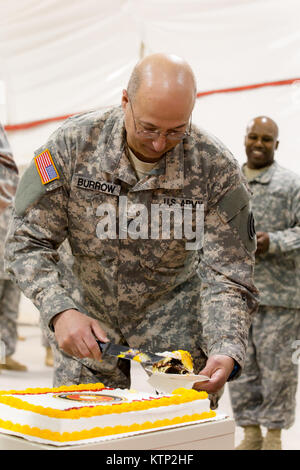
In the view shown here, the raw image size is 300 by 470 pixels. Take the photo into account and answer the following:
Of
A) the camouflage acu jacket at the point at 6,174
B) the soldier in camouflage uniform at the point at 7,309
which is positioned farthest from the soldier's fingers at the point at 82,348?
the soldier in camouflage uniform at the point at 7,309

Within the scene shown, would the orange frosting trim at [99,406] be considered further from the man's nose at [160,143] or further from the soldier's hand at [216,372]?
the man's nose at [160,143]

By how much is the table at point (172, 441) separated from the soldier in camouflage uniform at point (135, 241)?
13.7 inches

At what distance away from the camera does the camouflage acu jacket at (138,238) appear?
6.18 feet

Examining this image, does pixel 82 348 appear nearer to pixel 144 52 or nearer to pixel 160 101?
pixel 160 101

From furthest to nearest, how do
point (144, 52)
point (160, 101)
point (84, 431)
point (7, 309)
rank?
point (144, 52) → point (7, 309) → point (160, 101) → point (84, 431)

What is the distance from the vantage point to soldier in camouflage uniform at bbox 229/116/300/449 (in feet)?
11.8

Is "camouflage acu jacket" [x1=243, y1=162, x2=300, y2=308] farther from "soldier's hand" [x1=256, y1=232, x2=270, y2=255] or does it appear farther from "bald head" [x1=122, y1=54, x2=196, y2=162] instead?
"bald head" [x1=122, y1=54, x2=196, y2=162]

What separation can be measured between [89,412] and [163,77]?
0.80 meters

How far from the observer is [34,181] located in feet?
6.16

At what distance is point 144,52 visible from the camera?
553 centimetres

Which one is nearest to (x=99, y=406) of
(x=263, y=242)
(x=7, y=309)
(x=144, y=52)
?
(x=263, y=242)

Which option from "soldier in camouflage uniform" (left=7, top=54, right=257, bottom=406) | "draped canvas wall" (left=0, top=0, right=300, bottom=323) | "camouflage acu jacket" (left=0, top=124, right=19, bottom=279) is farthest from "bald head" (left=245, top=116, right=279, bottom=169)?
"soldier in camouflage uniform" (left=7, top=54, right=257, bottom=406)

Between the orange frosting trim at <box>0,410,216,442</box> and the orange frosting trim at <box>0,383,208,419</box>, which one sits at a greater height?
the orange frosting trim at <box>0,383,208,419</box>

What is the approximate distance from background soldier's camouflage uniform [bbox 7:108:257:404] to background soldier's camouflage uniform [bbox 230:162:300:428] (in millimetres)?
1643
